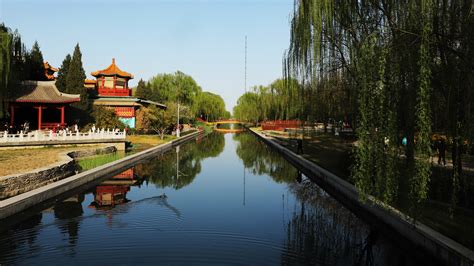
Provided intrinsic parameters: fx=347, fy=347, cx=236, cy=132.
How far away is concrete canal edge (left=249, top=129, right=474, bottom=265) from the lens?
220 inches

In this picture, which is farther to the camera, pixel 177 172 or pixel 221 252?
pixel 177 172

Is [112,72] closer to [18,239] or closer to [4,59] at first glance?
[4,59]

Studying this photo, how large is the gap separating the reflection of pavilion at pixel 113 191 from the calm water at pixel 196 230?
33 mm

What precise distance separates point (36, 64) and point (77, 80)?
380cm

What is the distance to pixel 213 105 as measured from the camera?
77688 millimetres

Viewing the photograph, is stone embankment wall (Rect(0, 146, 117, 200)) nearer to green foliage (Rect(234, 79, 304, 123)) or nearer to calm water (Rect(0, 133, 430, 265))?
calm water (Rect(0, 133, 430, 265))

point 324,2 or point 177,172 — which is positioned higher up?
point 324,2

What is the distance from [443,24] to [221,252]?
5998mm

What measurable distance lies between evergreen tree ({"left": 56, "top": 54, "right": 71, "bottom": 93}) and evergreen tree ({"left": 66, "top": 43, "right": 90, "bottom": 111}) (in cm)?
96

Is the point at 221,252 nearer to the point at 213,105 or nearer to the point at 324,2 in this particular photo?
the point at 324,2

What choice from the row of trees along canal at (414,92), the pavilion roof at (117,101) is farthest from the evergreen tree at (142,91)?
the row of trees along canal at (414,92)

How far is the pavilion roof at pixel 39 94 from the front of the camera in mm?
25438

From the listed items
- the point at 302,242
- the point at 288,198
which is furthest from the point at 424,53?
the point at 288,198

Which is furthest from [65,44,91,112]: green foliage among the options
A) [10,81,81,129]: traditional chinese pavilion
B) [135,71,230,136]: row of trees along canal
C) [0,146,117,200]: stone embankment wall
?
[0,146,117,200]: stone embankment wall
